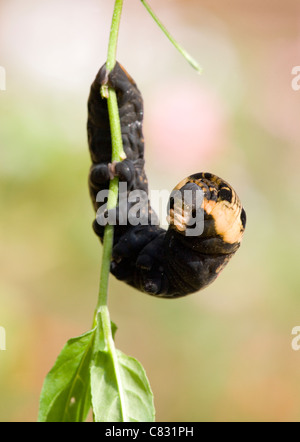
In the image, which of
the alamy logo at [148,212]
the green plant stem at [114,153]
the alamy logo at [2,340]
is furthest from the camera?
the alamy logo at [2,340]

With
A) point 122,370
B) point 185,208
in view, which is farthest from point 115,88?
point 122,370

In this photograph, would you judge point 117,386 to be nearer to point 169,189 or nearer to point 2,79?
point 169,189

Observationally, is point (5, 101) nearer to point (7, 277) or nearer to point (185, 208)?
point (7, 277)

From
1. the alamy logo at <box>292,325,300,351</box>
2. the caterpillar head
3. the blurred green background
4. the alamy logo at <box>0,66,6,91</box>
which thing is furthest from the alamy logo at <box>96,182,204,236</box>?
the alamy logo at <box>292,325,300,351</box>

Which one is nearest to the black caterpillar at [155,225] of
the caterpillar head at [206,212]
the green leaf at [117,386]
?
the caterpillar head at [206,212]

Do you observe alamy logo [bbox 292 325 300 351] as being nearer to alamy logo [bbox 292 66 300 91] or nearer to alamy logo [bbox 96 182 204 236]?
alamy logo [bbox 292 66 300 91]

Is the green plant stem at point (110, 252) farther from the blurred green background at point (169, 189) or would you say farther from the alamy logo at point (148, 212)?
the blurred green background at point (169, 189)
